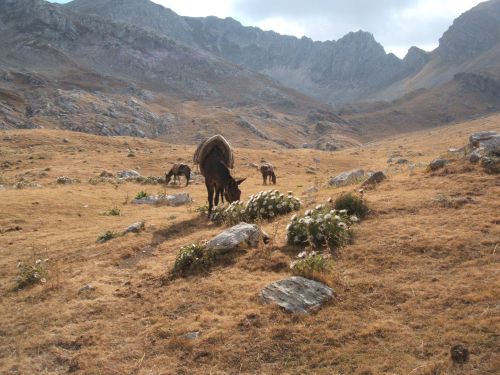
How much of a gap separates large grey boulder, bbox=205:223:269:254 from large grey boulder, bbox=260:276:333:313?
2.89 metres

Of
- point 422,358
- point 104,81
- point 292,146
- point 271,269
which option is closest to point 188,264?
point 271,269

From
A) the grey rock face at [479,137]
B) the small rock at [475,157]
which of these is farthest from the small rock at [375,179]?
the grey rock face at [479,137]

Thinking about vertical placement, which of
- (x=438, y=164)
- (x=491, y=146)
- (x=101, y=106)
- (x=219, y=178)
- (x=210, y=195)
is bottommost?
(x=210, y=195)

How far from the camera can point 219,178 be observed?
17.5 m

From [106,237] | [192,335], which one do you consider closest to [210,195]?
[106,237]

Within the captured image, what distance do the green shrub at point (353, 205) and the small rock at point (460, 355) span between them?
6941 millimetres

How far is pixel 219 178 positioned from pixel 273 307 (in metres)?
9.36

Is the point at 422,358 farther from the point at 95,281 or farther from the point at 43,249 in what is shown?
the point at 43,249

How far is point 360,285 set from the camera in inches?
361

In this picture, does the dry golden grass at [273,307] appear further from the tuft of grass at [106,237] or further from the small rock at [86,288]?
the tuft of grass at [106,237]

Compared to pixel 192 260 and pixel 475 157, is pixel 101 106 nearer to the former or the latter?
pixel 475 157

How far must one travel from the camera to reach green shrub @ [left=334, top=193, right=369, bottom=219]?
44.3 feet

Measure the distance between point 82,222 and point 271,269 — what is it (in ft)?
42.1

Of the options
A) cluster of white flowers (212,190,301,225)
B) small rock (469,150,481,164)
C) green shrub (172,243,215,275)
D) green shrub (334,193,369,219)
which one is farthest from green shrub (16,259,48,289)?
small rock (469,150,481,164)
